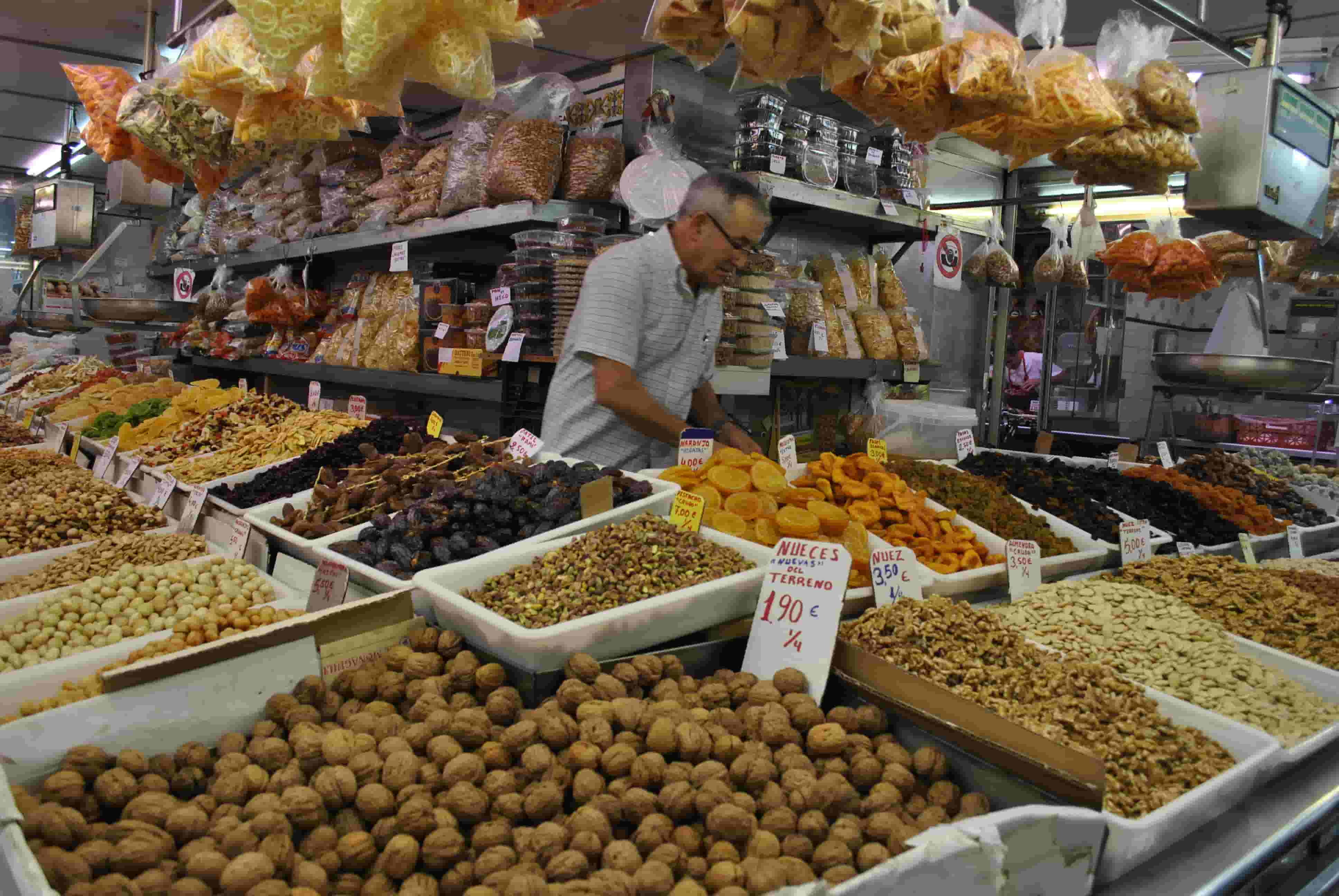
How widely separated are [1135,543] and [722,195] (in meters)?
1.43

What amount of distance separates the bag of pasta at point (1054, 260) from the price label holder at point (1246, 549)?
180cm

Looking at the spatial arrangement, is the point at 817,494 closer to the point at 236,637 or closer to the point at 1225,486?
the point at 236,637

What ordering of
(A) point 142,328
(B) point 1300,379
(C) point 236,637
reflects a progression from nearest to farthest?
(C) point 236,637 → (B) point 1300,379 → (A) point 142,328

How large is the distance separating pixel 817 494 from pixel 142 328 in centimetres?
645

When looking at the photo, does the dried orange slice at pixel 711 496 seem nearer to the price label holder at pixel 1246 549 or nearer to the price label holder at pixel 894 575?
the price label holder at pixel 894 575

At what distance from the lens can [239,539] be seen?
212 cm

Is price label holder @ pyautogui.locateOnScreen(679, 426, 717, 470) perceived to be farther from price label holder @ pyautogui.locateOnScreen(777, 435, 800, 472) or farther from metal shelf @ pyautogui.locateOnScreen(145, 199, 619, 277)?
metal shelf @ pyautogui.locateOnScreen(145, 199, 619, 277)

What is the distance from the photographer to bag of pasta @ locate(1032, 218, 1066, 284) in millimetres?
4090

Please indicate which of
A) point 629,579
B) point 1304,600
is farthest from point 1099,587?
point 629,579

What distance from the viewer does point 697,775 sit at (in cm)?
105

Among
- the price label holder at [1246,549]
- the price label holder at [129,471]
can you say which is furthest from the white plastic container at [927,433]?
the price label holder at [129,471]

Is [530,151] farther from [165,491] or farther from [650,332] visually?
[165,491]

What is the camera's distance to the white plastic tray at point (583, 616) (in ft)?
4.17

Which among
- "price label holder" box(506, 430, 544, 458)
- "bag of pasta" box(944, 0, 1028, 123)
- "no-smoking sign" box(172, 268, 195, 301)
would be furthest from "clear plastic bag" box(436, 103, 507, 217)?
"no-smoking sign" box(172, 268, 195, 301)
